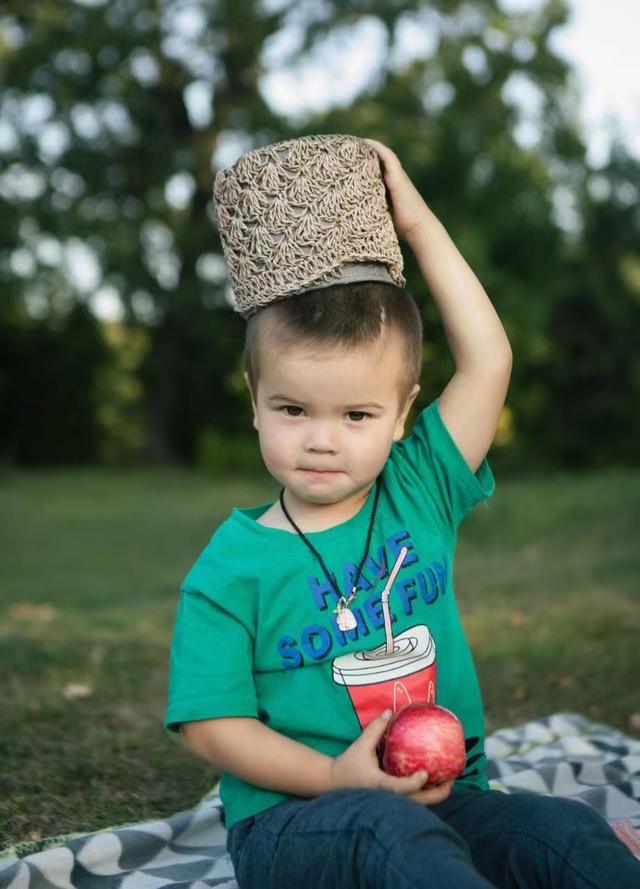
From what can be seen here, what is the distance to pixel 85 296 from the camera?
23.6 metres

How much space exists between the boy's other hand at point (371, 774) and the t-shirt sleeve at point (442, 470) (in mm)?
653

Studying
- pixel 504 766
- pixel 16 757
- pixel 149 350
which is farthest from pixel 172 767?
pixel 149 350

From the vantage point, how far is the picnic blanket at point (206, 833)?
288 centimetres

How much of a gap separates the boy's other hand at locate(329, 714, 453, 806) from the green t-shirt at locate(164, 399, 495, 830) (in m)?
0.14

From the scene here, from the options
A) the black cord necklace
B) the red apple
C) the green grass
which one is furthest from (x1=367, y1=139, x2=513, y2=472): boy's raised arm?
the green grass

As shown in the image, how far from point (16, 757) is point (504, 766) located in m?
1.76

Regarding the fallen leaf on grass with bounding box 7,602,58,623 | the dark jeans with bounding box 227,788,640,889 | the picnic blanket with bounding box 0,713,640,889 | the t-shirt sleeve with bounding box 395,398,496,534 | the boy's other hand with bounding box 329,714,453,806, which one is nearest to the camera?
the dark jeans with bounding box 227,788,640,889

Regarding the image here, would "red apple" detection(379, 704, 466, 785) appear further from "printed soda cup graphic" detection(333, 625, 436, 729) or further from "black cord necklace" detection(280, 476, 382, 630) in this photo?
"black cord necklace" detection(280, 476, 382, 630)

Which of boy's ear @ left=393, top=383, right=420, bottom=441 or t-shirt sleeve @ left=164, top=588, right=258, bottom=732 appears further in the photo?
boy's ear @ left=393, top=383, right=420, bottom=441

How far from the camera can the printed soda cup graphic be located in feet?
8.11

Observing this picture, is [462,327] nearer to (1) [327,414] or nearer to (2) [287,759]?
(1) [327,414]

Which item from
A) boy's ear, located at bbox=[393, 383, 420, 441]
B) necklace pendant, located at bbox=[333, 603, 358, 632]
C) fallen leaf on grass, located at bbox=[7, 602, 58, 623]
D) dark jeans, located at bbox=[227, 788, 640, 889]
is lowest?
fallen leaf on grass, located at bbox=[7, 602, 58, 623]

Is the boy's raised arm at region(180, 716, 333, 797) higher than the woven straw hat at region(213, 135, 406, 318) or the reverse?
the reverse

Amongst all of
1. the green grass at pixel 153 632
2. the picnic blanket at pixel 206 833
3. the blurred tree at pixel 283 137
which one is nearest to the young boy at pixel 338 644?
the picnic blanket at pixel 206 833
